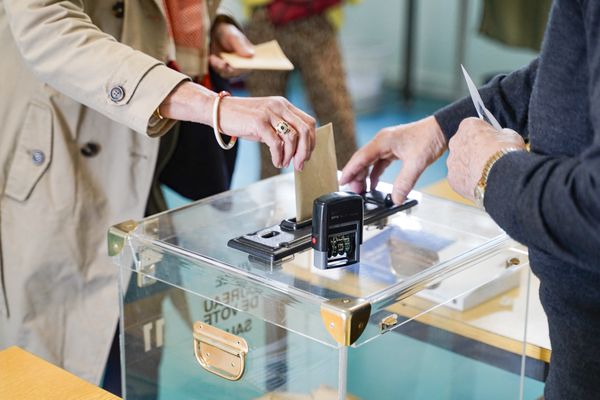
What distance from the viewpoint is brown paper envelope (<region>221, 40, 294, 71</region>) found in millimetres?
1593

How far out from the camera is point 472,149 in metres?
1.02

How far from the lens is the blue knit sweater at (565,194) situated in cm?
86

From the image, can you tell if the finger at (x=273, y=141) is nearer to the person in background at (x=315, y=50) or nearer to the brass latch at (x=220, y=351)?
the brass latch at (x=220, y=351)

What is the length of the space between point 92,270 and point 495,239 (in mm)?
696

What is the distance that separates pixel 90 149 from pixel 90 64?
0.93ft

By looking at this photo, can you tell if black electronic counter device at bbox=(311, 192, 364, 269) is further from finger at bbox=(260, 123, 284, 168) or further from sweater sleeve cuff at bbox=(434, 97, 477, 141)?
sweater sleeve cuff at bbox=(434, 97, 477, 141)

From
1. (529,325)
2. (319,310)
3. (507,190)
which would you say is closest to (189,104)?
(319,310)

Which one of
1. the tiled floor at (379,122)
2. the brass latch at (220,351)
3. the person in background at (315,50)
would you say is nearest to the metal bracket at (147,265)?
the brass latch at (220,351)

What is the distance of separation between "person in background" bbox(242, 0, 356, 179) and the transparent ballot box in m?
1.62

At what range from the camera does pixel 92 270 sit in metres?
1.62

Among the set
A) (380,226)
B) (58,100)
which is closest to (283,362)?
(380,226)

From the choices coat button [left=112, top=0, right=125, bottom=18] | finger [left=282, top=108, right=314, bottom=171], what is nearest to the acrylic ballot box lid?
finger [left=282, top=108, right=314, bottom=171]

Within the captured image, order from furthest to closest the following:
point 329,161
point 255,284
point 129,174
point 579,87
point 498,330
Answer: point 129,174 → point 498,330 → point 329,161 → point 255,284 → point 579,87

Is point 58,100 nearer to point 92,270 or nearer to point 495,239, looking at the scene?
point 92,270
